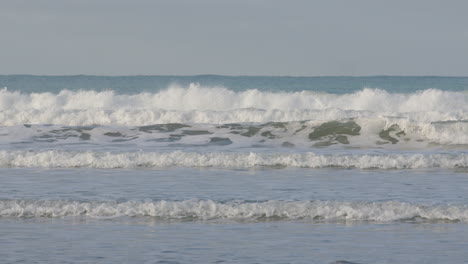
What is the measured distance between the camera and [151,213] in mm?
14438

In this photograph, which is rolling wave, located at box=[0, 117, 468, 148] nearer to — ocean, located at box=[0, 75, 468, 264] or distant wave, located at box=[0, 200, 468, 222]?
ocean, located at box=[0, 75, 468, 264]

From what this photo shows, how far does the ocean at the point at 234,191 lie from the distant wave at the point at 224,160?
38mm

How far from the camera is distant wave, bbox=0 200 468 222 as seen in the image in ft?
45.6

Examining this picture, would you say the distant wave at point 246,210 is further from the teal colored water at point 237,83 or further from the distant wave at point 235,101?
the teal colored water at point 237,83

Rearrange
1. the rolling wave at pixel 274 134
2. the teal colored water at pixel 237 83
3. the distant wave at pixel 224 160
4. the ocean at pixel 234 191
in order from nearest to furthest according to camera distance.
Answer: the ocean at pixel 234 191
the distant wave at pixel 224 160
the rolling wave at pixel 274 134
the teal colored water at pixel 237 83

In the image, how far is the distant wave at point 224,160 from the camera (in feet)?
70.2

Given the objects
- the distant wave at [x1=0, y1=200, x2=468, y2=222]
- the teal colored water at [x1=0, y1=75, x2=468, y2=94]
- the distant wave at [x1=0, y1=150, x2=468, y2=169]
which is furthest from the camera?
the teal colored water at [x1=0, y1=75, x2=468, y2=94]

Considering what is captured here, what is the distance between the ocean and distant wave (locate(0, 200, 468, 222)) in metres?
0.03

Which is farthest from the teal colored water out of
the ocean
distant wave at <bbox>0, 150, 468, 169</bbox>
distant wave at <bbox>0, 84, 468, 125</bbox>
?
distant wave at <bbox>0, 150, 468, 169</bbox>

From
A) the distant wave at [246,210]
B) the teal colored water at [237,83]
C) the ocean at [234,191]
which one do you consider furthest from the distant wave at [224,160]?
the teal colored water at [237,83]

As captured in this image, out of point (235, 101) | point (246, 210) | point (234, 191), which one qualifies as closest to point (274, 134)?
point (234, 191)

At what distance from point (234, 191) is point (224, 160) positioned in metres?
5.21

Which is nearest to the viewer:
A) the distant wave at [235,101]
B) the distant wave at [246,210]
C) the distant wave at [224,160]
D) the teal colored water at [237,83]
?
the distant wave at [246,210]

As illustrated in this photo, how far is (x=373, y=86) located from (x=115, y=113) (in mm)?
39589
